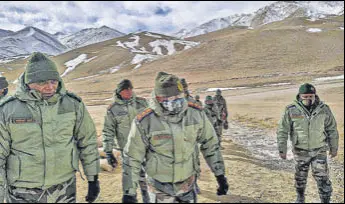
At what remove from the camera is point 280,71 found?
51438 millimetres

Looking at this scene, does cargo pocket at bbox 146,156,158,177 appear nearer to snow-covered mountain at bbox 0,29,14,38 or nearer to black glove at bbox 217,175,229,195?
black glove at bbox 217,175,229,195

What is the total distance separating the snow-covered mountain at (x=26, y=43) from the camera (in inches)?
179

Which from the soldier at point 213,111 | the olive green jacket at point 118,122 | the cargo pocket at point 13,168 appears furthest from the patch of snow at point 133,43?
the cargo pocket at point 13,168

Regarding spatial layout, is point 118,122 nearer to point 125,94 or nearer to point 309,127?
point 125,94

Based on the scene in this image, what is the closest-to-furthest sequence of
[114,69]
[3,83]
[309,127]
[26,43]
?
[26,43] < [3,83] < [309,127] < [114,69]

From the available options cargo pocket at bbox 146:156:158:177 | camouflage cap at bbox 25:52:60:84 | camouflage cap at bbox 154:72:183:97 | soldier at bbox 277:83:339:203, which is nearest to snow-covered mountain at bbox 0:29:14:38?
camouflage cap at bbox 25:52:60:84

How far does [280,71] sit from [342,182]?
44.9 metres

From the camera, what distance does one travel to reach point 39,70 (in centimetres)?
315

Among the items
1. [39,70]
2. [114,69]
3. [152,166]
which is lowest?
[152,166]

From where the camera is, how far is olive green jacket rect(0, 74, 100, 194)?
3.09m

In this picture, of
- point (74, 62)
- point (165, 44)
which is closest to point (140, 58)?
point (74, 62)

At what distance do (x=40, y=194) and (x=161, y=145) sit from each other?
1.18 meters

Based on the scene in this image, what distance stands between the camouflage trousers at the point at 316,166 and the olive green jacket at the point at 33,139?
407 cm

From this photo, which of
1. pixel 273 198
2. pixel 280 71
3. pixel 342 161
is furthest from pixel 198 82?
pixel 273 198
